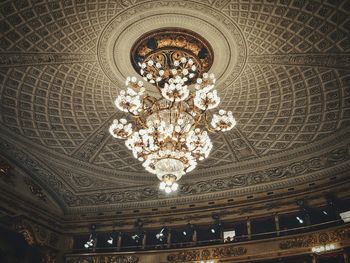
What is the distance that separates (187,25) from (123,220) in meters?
7.93

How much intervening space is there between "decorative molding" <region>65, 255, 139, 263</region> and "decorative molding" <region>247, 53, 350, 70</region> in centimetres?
767

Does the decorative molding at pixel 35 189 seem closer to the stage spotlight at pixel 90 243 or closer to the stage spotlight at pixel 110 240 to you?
the stage spotlight at pixel 90 243

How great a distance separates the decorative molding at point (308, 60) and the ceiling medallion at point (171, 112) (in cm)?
140

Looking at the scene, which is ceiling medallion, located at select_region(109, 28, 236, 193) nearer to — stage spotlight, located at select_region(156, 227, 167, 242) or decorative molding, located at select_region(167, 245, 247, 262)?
decorative molding, located at select_region(167, 245, 247, 262)

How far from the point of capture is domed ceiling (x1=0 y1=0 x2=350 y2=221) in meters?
8.46

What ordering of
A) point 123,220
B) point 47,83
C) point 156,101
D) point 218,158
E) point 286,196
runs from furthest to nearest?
point 123,220, point 218,158, point 286,196, point 47,83, point 156,101

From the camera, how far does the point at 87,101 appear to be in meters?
10.9

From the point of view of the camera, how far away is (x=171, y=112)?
326 inches

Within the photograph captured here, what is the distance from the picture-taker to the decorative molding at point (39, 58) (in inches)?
370

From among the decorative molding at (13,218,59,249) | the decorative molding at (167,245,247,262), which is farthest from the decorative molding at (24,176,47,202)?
the decorative molding at (167,245,247,262)

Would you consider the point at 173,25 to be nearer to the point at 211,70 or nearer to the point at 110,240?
the point at 211,70

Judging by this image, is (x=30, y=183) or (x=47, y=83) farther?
(x=30, y=183)

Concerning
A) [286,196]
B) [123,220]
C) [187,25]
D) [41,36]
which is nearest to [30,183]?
[123,220]

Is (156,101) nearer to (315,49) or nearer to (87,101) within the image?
(87,101)
